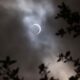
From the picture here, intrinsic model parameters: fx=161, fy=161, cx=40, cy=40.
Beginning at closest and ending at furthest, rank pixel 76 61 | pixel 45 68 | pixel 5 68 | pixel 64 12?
pixel 64 12 → pixel 5 68 → pixel 76 61 → pixel 45 68

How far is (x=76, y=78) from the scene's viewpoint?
5203 mm

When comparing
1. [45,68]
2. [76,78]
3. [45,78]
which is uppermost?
[45,68]

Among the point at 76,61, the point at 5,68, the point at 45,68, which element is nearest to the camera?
the point at 5,68

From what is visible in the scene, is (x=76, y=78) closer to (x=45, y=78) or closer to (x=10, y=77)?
(x=45, y=78)

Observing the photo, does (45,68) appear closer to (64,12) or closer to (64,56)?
(64,56)

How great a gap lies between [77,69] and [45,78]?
1.17m

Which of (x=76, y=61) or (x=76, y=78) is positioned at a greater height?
(x=76, y=61)

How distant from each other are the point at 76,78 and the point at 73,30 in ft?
5.32

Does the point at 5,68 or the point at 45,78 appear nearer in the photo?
the point at 5,68

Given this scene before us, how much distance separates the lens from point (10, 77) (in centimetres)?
530

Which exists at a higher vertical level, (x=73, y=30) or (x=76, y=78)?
(x=73, y=30)

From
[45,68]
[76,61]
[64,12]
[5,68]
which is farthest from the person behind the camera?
[45,68]

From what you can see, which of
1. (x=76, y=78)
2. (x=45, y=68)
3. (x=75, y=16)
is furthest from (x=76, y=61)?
(x=75, y=16)

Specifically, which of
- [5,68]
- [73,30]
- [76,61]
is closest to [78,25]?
[73,30]
